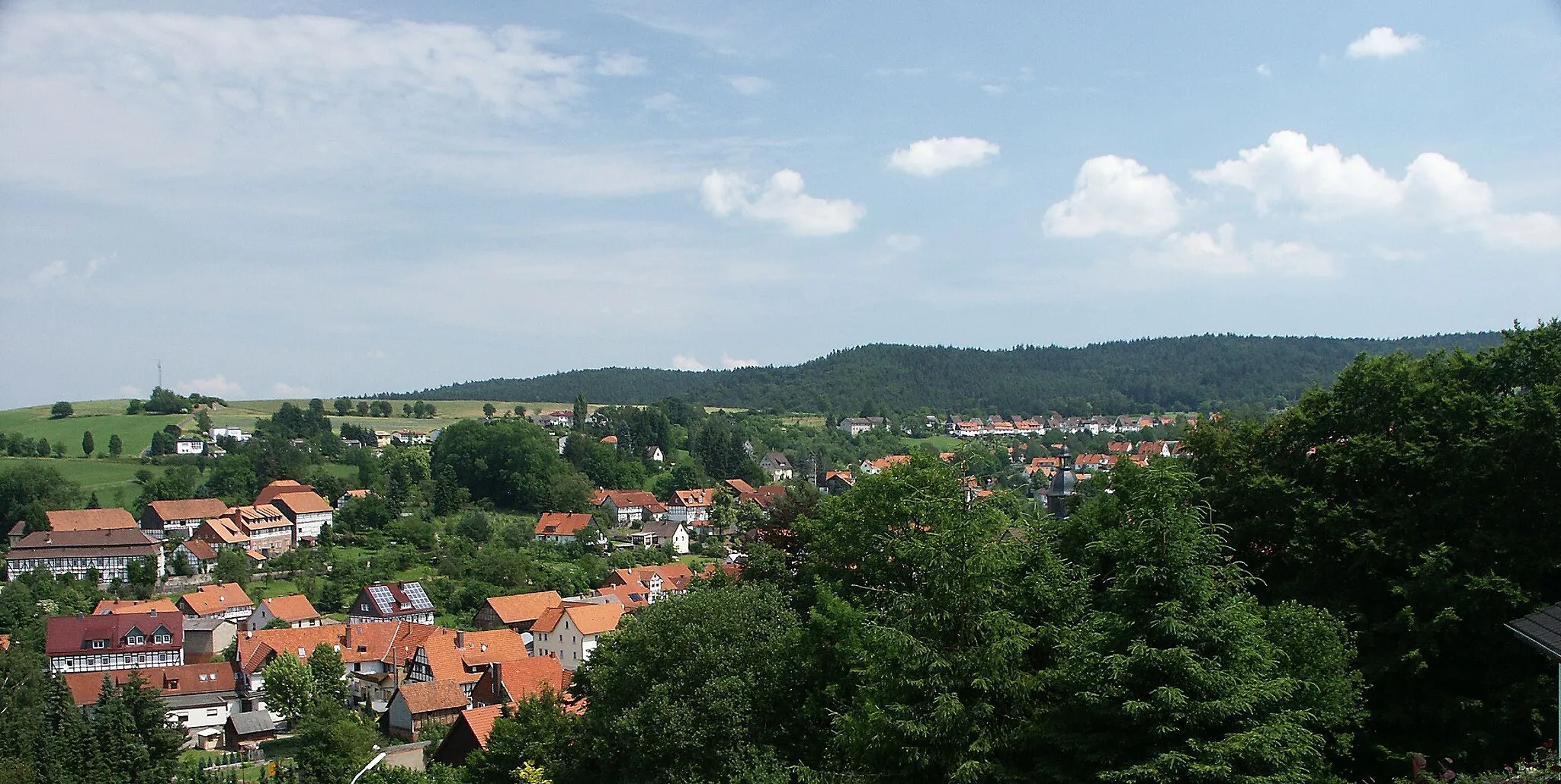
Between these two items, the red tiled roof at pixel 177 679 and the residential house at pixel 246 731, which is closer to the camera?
the residential house at pixel 246 731

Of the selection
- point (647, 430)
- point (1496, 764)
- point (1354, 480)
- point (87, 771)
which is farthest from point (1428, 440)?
point (647, 430)

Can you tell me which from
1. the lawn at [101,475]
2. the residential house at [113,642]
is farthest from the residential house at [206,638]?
the lawn at [101,475]

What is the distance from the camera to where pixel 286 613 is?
5781 centimetres

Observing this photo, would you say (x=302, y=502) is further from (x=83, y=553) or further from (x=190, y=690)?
(x=190, y=690)

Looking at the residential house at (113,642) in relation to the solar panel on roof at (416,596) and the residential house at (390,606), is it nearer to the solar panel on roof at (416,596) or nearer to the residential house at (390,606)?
the residential house at (390,606)

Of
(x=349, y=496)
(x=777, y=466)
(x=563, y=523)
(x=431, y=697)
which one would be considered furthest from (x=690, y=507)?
(x=431, y=697)

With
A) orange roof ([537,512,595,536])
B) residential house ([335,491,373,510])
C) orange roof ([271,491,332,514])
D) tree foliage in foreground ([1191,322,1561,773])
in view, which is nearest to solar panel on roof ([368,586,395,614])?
orange roof ([537,512,595,536])

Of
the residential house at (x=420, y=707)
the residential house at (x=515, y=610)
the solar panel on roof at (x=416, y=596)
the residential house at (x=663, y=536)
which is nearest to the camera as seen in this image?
the residential house at (x=420, y=707)

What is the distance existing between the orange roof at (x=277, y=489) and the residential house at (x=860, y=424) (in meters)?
76.7

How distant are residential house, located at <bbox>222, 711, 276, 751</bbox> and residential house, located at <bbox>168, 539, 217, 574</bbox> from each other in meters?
31.9

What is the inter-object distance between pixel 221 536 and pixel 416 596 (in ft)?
81.7

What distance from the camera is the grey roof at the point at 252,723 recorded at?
42500mm

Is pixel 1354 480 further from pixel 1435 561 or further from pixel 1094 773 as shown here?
pixel 1094 773

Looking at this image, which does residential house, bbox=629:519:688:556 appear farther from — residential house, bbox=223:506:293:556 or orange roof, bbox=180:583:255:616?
orange roof, bbox=180:583:255:616
